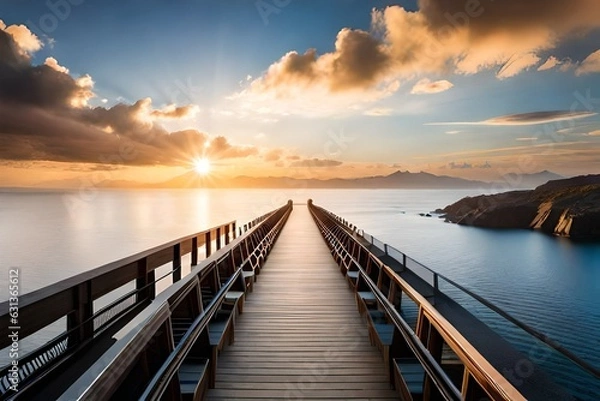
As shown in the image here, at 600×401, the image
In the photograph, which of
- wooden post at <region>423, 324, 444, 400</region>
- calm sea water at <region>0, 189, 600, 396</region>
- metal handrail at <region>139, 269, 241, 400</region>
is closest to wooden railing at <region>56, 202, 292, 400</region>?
metal handrail at <region>139, 269, 241, 400</region>

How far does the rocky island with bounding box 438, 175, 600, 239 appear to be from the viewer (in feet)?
175

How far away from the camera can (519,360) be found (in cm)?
360

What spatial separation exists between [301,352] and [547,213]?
2697 inches

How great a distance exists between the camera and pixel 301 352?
4.84 meters

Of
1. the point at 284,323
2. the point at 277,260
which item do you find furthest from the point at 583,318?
the point at 284,323

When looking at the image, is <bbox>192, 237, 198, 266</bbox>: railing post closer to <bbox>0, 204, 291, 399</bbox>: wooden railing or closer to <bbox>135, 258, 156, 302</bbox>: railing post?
<bbox>135, 258, 156, 302</bbox>: railing post

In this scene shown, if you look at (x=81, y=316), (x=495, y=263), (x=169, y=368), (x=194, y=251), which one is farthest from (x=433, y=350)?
(x=495, y=263)

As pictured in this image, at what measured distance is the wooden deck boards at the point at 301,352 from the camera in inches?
150

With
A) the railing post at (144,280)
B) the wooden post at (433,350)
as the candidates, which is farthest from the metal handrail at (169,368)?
the wooden post at (433,350)

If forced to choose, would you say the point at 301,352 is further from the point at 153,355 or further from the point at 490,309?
the point at 490,309

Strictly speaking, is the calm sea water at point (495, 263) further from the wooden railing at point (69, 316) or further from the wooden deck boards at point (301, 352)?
the wooden railing at point (69, 316)

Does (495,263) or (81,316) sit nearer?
(81,316)

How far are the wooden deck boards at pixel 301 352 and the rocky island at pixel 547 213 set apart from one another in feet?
190

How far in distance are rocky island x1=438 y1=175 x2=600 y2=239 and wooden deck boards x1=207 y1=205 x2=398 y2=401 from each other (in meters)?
58.1
